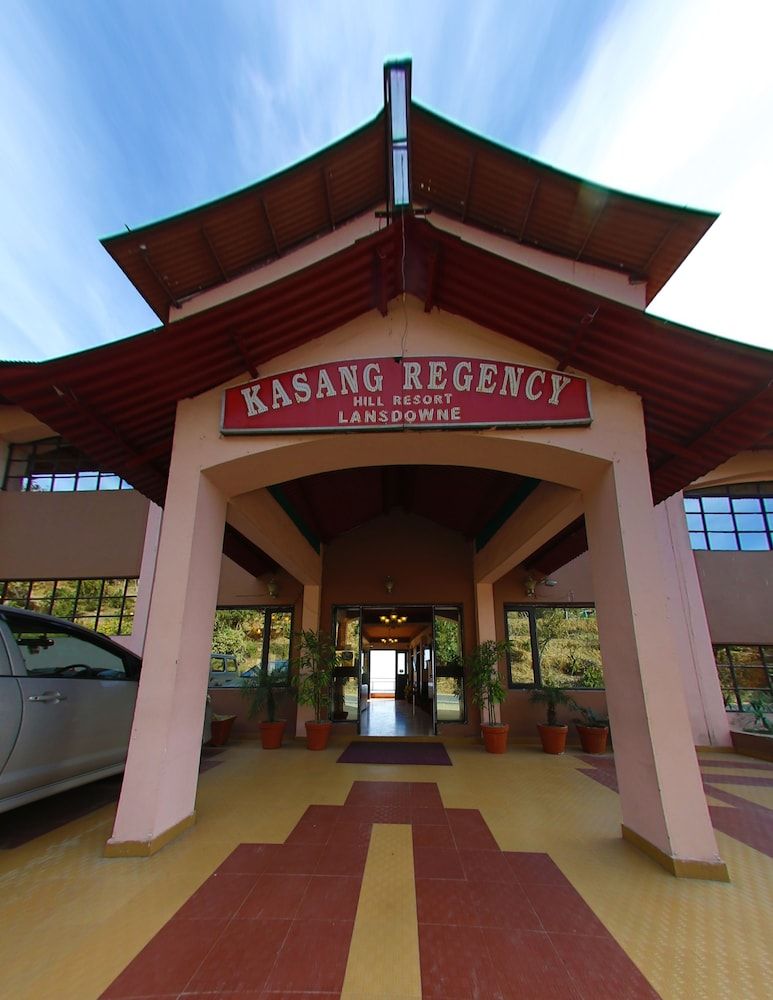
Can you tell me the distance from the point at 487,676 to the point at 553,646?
1.74m

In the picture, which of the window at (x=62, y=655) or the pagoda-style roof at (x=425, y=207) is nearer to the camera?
the window at (x=62, y=655)

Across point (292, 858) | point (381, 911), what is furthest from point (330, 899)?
point (292, 858)

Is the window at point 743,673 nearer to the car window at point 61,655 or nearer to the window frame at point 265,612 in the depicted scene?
the window frame at point 265,612

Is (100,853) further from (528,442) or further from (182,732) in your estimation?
(528,442)

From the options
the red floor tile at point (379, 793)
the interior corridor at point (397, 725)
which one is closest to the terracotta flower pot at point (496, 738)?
the interior corridor at point (397, 725)

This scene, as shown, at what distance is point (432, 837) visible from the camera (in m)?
3.35

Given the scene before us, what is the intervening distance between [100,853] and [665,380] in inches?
209

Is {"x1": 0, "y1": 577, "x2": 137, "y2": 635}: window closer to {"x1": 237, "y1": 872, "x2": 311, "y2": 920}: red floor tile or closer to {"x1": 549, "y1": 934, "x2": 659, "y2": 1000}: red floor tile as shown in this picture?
{"x1": 237, "y1": 872, "x2": 311, "y2": 920}: red floor tile

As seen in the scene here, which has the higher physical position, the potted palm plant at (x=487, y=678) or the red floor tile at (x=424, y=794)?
the potted palm plant at (x=487, y=678)

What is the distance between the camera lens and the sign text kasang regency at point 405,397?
360cm

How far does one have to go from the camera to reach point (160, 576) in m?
3.44

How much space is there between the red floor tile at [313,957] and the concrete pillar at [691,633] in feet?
22.9

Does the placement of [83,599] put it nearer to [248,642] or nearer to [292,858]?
[248,642]

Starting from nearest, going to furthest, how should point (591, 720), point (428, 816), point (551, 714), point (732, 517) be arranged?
1. point (428, 816)
2. point (591, 720)
3. point (551, 714)
4. point (732, 517)
